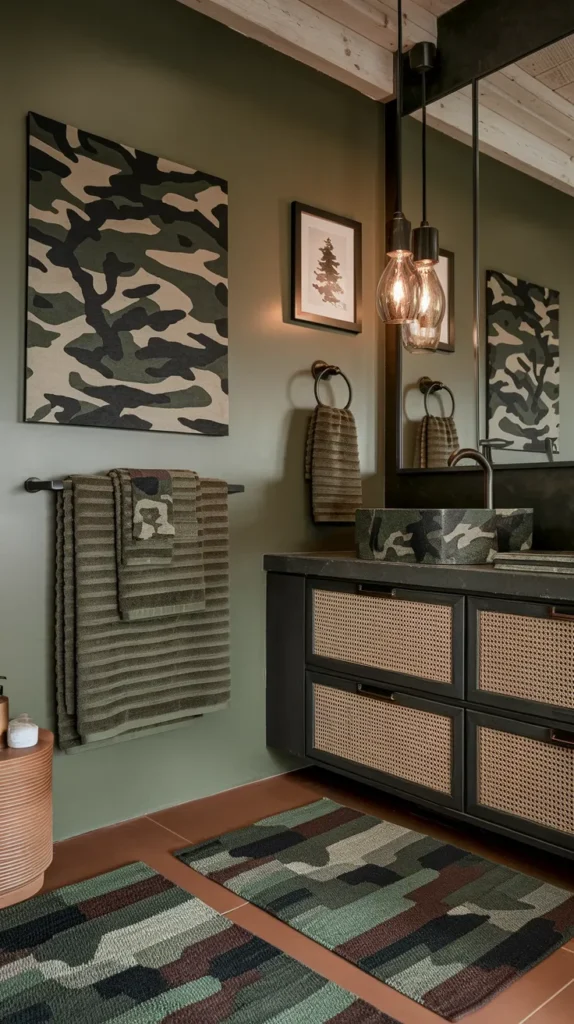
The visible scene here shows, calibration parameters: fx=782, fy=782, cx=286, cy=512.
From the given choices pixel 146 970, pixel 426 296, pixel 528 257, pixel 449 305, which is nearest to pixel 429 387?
pixel 449 305

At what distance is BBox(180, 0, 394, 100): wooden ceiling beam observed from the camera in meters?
2.47

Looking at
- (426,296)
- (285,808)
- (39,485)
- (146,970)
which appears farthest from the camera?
(285,808)

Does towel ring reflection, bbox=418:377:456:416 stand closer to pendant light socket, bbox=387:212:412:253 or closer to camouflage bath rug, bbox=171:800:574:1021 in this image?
pendant light socket, bbox=387:212:412:253

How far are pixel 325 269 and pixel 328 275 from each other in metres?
0.03

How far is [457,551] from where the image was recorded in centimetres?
225

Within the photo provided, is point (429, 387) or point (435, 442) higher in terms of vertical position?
point (429, 387)

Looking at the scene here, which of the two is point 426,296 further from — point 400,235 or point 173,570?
point 173,570

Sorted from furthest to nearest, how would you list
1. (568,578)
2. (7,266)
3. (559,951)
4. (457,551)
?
(457,551), (7,266), (568,578), (559,951)

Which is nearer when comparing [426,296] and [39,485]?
[39,485]

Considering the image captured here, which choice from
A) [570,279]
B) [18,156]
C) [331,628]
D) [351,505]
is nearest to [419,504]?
[351,505]

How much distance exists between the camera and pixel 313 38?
265 cm

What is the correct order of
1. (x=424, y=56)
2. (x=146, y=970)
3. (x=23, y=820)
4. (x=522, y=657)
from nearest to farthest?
1. (x=146, y=970)
2. (x=23, y=820)
3. (x=522, y=657)
4. (x=424, y=56)

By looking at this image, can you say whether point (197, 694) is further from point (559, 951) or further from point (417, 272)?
point (417, 272)

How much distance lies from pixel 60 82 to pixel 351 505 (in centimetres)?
162
